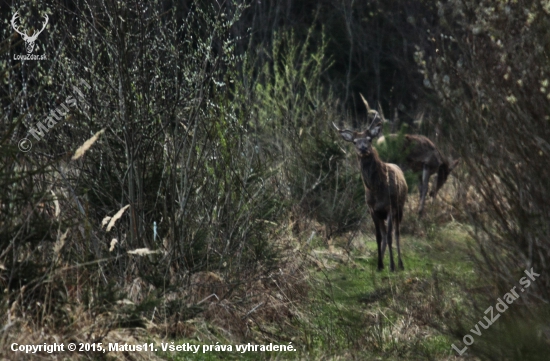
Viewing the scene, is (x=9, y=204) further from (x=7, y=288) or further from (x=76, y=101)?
(x=76, y=101)

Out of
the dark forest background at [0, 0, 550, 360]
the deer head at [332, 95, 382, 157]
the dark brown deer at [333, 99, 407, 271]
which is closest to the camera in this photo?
the dark forest background at [0, 0, 550, 360]

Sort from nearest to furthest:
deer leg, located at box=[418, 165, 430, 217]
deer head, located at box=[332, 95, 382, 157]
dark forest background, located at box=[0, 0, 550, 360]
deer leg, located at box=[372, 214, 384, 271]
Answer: dark forest background, located at box=[0, 0, 550, 360] → deer leg, located at box=[372, 214, 384, 271] → deer head, located at box=[332, 95, 382, 157] → deer leg, located at box=[418, 165, 430, 217]

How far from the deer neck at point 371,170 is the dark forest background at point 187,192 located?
0.89 meters

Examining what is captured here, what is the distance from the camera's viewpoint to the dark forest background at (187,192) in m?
4.96

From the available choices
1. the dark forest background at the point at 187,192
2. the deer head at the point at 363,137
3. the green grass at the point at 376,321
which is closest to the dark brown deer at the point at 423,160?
the deer head at the point at 363,137

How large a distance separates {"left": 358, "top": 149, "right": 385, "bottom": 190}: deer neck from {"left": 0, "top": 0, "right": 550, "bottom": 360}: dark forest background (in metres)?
0.89

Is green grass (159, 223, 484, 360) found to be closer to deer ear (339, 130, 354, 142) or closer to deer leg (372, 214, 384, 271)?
deer leg (372, 214, 384, 271)

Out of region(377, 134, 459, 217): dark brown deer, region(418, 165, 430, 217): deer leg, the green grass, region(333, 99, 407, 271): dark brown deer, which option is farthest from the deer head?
region(377, 134, 459, 217): dark brown deer

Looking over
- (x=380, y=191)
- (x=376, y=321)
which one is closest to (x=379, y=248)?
(x=380, y=191)

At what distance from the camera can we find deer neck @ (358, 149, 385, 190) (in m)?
10.4

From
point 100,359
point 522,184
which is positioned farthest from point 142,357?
point 522,184

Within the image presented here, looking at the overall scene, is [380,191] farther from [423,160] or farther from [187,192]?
[423,160]

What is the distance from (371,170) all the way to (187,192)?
419 centimetres

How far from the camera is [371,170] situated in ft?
34.5
